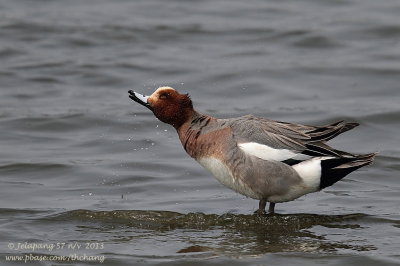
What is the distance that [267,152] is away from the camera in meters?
7.06

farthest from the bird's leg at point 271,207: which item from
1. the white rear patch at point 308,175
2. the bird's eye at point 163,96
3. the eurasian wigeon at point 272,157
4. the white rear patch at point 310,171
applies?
the bird's eye at point 163,96

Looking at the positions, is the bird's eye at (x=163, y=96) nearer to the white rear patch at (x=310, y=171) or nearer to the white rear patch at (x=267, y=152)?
the white rear patch at (x=267, y=152)

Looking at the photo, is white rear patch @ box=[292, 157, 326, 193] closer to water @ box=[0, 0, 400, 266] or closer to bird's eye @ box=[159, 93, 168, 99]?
water @ box=[0, 0, 400, 266]

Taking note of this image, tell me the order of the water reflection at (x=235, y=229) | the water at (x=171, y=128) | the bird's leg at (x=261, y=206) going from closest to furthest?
the water reflection at (x=235, y=229) → the water at (x=171, y=128) → the bird's leg at (x=261, y=206)

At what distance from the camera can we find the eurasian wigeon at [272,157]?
7023 mm

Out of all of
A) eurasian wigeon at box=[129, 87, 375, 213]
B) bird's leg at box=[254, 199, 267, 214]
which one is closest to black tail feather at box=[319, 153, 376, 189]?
eurasian wigeon at box=[129, 87, 375, 213]

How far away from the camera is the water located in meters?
6.81

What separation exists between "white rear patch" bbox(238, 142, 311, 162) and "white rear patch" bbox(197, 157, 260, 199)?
20 cm

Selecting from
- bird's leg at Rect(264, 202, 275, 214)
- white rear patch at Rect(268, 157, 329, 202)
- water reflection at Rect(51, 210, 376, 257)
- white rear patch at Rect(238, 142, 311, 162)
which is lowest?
water reflection at Rect(51, 210, 376, 257)

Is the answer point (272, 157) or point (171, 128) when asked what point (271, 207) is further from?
point (171, 128)

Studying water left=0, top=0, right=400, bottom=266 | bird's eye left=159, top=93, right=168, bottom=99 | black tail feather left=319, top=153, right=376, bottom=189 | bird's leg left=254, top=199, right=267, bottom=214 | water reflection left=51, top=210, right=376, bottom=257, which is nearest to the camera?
water reflection left=51, top=210, right=376, bottom=257

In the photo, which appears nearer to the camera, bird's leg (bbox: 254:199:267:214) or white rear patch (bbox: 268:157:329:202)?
white rear patch (bbox: 268:157:329:202)

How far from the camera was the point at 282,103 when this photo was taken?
11.4m

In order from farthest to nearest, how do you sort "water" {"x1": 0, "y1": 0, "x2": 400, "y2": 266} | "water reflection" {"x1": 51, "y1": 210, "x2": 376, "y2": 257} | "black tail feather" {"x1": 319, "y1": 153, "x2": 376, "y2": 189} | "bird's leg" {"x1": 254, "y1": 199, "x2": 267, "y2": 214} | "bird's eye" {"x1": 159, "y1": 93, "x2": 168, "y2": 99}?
"bird's eye" {"x1": 159, "y1": 93, "x2": 168, "y2": 99}
"bird's leg" {"x1": 254, "y1": 199, "x2": 267, "y2": 214}
"black tail feather" {"x1": 319, "y1": 153, "x2": 376, "y2": 189}
"water" {"x1": 0, "y1": 0, "x2": 400, "y2": 266}
"water reflection" {"x1": 51, "y1": 210, "x2": 376, "y2": 257}
